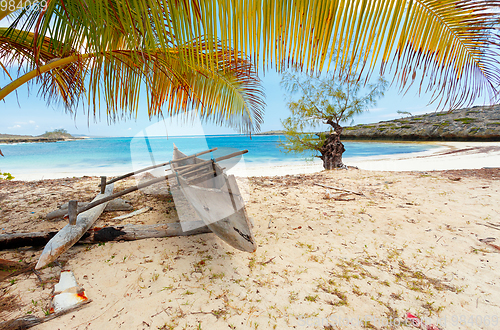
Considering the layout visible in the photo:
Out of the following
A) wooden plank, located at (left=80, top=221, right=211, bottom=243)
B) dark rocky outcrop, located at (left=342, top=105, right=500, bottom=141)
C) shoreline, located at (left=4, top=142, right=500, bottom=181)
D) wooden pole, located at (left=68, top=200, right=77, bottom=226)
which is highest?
dark rocky outcrop, located at (left=342, top=105, right=500, bottom=141)

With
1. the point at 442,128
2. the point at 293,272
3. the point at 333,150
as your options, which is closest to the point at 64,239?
the point at 293,272

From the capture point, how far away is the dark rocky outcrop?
55.6 feet

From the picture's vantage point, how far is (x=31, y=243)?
240 centimetres

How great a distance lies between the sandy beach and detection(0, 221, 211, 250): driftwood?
0.09 m

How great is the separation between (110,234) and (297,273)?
2.17m

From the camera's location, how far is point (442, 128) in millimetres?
19469

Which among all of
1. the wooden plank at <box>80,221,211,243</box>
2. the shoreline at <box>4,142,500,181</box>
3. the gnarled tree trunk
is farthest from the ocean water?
the wooden plank at <box>80,221,211,243</box>

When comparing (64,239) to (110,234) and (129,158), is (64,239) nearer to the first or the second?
(110,234)

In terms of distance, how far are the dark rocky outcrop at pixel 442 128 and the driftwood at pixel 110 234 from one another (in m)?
16.4

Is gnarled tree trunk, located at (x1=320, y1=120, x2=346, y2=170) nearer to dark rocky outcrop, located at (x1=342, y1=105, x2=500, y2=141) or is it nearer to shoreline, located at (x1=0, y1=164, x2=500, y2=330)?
shoreline, located at (x1=0, y1=164, x2=500, y2=330)

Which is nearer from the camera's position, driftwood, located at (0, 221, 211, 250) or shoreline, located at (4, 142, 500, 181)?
driftwood, located at (0, 221, 211, 250)

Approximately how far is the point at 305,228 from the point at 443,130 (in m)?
23.8

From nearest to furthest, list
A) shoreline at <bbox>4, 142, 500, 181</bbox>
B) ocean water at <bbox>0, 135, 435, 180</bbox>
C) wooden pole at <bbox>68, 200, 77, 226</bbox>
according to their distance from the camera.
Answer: wooden pole at <bbox>68, 200, 77, 226</bbox>
ocean water at <bbox>0, 135, 435, 180</bbox>
shoreline at <bbox>4, 142, 500, 181</bbox>

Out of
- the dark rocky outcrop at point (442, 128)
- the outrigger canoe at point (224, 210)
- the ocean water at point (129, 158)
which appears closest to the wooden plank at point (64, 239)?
the outrigger canoe at point (224, 210)
